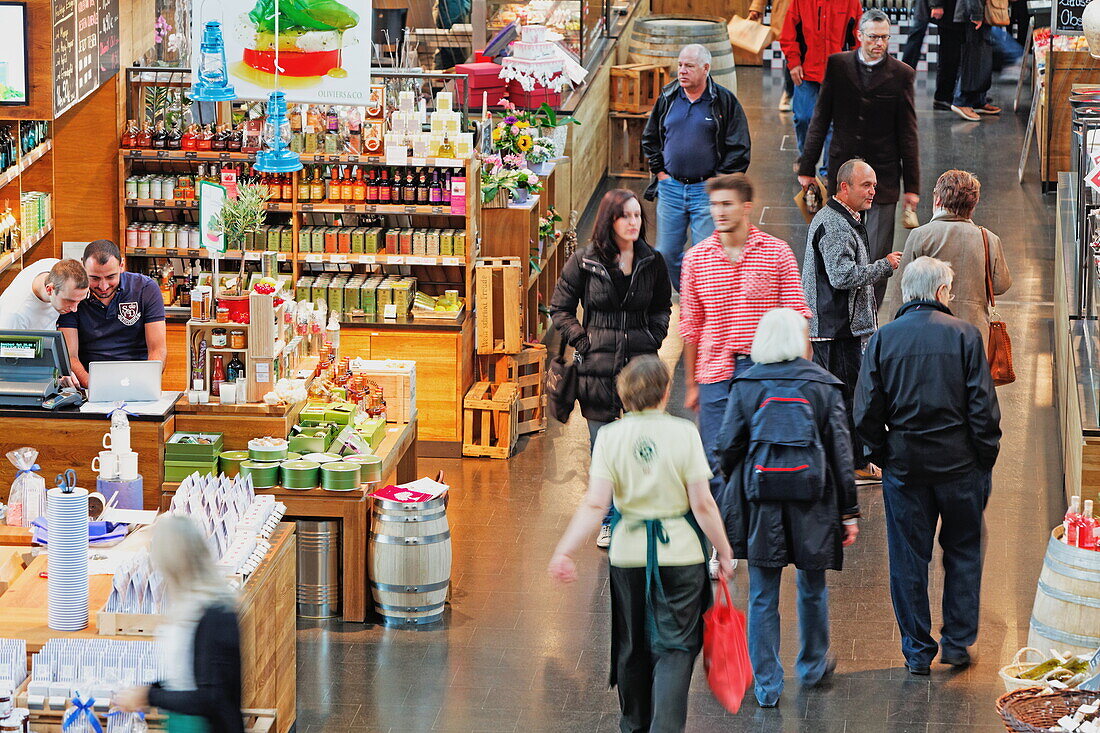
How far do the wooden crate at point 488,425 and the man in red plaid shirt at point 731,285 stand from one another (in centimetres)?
232

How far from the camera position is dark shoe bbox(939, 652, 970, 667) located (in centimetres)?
689

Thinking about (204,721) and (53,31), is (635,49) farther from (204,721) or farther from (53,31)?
(204,721)

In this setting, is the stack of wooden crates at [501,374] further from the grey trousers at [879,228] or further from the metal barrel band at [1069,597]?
the metal barrel band at [1069,597]

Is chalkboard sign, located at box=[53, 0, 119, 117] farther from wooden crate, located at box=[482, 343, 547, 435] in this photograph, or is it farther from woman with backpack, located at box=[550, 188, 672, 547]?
woman with backpack, located at box=[550, 188, 672, 547]

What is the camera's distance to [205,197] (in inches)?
306

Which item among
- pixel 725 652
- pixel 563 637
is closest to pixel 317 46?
pixel 563 637

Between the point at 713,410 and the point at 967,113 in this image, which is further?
the point at 967,113

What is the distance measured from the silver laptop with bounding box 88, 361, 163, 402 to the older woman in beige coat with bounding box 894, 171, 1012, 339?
11.6 ft

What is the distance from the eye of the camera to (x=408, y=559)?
290 inches

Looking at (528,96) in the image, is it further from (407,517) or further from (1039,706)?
(1039,706)

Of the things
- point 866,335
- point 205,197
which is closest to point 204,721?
point 205,197

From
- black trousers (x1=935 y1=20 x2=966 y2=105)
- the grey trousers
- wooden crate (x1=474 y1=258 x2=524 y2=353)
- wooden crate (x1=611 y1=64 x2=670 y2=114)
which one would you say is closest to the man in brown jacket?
the grey trousers

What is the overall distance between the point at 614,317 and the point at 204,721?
3698mm

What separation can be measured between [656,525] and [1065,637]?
1.86 m
